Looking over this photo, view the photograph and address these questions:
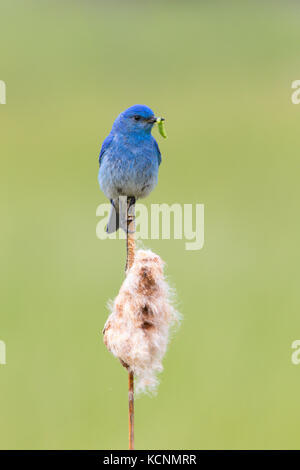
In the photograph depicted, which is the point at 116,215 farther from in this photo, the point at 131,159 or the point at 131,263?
the point at 131,263

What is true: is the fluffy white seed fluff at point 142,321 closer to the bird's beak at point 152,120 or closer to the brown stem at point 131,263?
the brown stem at point 131,263

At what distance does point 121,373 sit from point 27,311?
138cm

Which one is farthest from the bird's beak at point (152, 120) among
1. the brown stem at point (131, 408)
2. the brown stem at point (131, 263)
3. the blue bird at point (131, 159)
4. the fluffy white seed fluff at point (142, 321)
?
the brown stem at point (131, 408)

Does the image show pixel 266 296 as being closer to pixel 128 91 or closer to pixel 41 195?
pixel 41 195

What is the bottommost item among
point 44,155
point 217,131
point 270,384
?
point 270,384

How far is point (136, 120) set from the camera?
13.2 feet

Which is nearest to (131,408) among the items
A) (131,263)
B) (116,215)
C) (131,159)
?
(131,263)

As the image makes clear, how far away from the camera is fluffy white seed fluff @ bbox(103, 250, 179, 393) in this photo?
2.61 meters

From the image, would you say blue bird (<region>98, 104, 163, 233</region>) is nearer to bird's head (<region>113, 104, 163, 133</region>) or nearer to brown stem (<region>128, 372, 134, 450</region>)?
bird's head (<region>113, 104, 163, 133</region>)

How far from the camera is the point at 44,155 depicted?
12.1m

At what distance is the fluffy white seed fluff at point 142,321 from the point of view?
8.55 feet

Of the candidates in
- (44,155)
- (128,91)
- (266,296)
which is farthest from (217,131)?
(266,296)

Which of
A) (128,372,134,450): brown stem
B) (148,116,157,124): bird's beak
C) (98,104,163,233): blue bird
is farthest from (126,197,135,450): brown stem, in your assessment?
(148,116,157,124): bird's beak

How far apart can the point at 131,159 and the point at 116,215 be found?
504 millimetres
